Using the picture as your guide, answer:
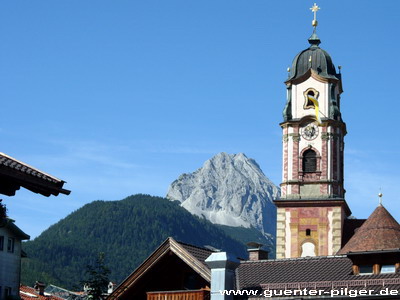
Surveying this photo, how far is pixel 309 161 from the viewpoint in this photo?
75438 mm

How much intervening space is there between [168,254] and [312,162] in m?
38.9

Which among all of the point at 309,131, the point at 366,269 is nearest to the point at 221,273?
the point at 366,269

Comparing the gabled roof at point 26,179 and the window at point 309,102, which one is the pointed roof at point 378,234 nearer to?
the gabled roof at point 26,179

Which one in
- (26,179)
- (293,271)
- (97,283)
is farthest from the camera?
(97,283)

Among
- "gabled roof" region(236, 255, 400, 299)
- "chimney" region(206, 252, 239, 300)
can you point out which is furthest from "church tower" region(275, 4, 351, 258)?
"chimney" region(206, 252, 239, 300)

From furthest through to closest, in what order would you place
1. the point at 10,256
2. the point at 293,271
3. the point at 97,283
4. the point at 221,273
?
the point at 10,256
the point at 97,283
the point at 293,271
the point at 221,273

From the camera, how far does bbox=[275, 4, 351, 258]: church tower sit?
72.6 meters

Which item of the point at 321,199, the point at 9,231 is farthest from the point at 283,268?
the point at 321,199

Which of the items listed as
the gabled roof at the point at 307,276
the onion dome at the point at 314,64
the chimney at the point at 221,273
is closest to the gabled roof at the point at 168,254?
the gabled roof at the point at 307,276

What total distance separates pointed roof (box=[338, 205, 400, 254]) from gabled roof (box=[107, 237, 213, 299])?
6.68 metres

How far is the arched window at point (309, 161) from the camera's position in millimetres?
75062

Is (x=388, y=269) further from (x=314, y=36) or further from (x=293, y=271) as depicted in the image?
(x=314, y=36)

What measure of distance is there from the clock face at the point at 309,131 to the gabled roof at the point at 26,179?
5678 cm

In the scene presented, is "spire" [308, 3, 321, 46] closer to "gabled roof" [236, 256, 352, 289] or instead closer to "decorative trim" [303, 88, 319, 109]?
"decorative trim" [303, 88, 319, 109]
